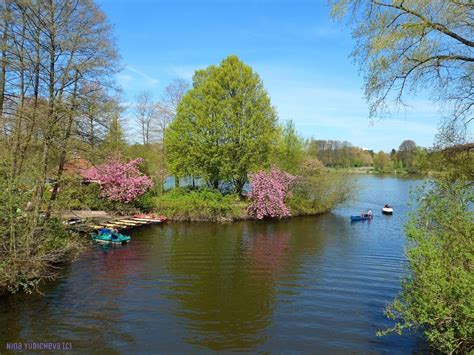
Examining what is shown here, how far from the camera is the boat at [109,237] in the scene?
22.7 metres

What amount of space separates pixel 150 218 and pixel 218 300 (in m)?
18.6

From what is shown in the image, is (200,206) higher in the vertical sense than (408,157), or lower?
lower

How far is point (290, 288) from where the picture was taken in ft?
50.6

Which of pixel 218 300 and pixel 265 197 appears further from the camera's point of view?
pixel 265 197

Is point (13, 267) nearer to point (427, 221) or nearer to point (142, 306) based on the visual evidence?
point (142, 306)

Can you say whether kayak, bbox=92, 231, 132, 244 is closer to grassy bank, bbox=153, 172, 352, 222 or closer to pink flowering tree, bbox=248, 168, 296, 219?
grassy bank, bbox=153, 172, 352, 222

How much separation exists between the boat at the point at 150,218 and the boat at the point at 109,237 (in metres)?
7.34

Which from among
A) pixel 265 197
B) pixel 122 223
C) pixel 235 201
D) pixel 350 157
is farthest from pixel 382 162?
pixel 122 223

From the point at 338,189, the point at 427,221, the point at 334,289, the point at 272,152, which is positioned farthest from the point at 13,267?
the point at 338,189

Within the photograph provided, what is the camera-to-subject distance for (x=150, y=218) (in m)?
31.6

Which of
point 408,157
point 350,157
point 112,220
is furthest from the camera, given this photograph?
point 350,157

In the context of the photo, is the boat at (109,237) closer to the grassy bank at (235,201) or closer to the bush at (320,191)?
the grassy bank at (235,201)

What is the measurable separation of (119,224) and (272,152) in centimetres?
1629

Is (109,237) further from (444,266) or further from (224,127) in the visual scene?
(444,266)
